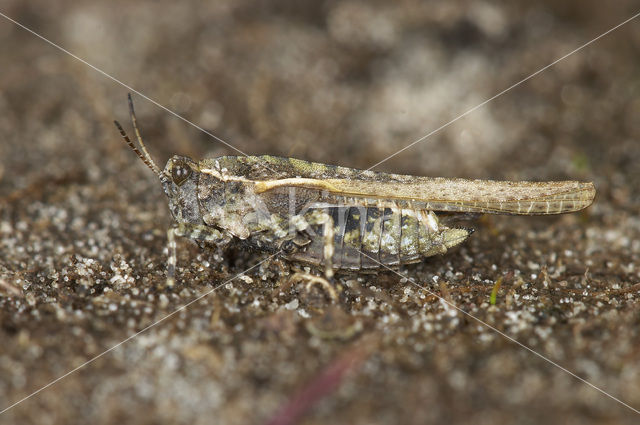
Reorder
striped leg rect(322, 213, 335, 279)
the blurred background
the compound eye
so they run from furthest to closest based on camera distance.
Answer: the compound eye → striped leg rect(322, 213, 335, 279) → the blurred background

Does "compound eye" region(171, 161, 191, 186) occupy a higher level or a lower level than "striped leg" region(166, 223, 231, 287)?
higher

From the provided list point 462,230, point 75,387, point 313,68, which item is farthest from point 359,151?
point 75,387

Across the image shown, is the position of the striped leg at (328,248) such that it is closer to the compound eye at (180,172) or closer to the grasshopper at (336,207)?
the grasshopper at (336,207)

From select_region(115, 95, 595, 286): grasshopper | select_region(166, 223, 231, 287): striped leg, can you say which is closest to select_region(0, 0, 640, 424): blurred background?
select_region(166, 223, 231, 287): striped leg

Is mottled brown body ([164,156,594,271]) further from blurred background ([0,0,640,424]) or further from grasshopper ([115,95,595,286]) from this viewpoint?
blurred background ([0,0,640,424])

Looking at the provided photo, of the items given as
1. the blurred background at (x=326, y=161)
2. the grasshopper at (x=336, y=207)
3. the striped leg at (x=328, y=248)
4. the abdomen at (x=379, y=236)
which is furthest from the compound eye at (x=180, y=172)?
the striped leg at (x=328, y=248)

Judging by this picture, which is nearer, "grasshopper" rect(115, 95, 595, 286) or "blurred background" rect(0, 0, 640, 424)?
"blurred background" rect(0, 0, 640, 424)

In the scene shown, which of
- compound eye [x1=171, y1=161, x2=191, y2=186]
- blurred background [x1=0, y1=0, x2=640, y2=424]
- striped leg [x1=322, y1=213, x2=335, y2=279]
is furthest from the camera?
compound eye [x1=171, y1=161, x2=191, y2=186]
